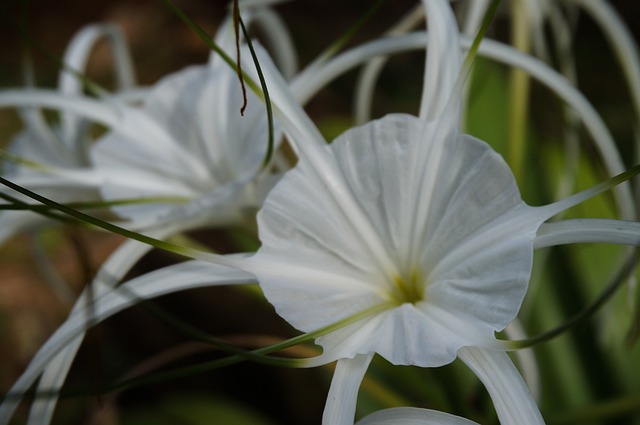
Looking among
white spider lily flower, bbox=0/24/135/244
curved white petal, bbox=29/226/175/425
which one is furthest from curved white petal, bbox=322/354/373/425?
white spider lily flower, bbox=0/24/135/244

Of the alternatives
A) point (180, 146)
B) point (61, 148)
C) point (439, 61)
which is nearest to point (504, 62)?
point (439, 61)

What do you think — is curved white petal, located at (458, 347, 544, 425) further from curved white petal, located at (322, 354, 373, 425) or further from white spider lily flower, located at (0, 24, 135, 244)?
white spider lily flower, located at (0, 24, 135, 244)

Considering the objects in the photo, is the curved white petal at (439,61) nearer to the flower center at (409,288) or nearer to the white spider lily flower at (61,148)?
the flower center at (409,288)

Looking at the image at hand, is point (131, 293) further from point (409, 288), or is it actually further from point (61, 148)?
point (61, 148)

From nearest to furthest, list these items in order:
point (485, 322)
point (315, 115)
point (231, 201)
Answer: point (485, 322) < point (231, 201) < point (315, 115)

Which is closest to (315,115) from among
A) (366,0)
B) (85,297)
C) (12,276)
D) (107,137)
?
(366,0)

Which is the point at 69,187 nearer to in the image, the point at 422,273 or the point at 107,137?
the point at 107,137
